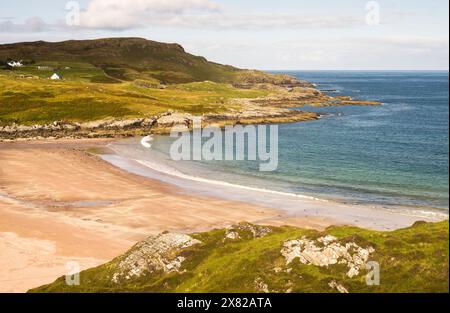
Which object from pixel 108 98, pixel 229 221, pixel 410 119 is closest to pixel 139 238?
pixel 229 221

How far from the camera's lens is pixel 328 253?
18.3 m

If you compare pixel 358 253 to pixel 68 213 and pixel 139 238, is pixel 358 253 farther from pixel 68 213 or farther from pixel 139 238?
pixel 68 213

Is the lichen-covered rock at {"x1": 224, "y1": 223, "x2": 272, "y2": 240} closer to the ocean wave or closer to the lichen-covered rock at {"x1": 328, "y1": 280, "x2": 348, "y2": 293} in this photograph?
the lichen-covered rock at {"x1": 328, "y1": 280, "x2": 348, "y2": 293}

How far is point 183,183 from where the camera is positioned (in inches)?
2347

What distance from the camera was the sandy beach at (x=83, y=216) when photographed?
106 feet

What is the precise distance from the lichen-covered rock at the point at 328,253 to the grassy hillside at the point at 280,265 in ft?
0.12

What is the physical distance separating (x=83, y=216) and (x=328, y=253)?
30.9 meters

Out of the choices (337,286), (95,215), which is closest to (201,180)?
(95,215)

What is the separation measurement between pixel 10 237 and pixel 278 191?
29.1 metres

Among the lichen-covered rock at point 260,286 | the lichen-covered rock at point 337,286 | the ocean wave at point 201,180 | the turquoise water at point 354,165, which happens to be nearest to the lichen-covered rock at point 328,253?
the lichen-covered rock at point 337,286

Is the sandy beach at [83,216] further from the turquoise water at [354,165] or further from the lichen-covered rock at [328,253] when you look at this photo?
the lichen-covered rock at [328,253]

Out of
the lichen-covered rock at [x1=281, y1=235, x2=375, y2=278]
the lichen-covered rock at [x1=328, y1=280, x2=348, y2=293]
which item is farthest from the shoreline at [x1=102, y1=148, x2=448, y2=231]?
the lichen-covered rock at [x1=328, y1=280, x2=348, y2=293]

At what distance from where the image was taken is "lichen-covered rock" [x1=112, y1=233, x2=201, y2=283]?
20656 mm

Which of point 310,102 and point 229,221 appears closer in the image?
point 229,221
